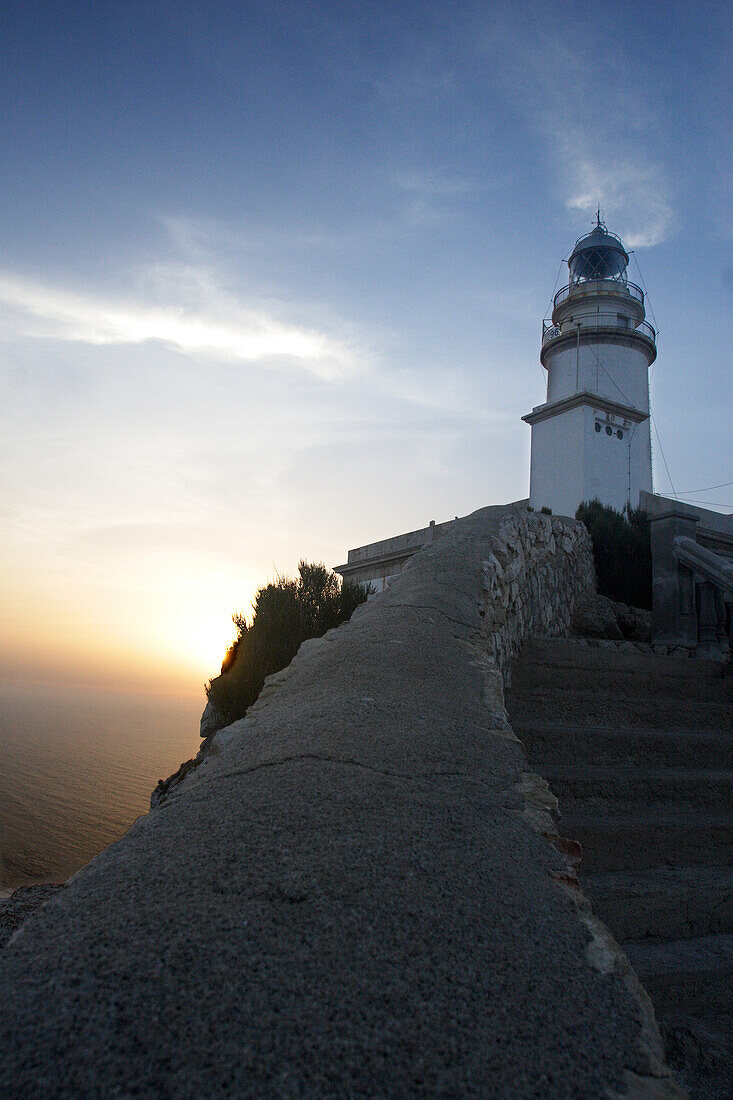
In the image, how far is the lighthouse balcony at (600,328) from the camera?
68.7ft

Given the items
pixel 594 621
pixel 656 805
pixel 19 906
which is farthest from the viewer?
pixel 594 621

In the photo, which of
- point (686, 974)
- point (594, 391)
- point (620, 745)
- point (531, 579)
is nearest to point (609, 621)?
point (531, 579)

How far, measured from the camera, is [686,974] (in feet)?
10.7

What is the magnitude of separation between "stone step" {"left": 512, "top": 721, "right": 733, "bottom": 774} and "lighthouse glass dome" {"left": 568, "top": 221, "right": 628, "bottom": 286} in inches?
841

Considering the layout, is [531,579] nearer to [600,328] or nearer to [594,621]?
[594,621]

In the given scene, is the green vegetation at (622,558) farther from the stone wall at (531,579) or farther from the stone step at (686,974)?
the stone step at (686,974)

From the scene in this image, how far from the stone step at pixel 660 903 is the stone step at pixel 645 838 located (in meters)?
0.11

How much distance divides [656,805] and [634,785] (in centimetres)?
20

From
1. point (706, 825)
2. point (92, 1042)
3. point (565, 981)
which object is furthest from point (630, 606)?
point (92, 1042)

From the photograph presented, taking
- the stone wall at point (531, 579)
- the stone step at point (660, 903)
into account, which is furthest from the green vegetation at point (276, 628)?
the stone step at point (660, 903)

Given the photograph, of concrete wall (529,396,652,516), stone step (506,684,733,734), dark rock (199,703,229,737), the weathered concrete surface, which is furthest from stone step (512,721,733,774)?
concrete wall (529,396,652,516)

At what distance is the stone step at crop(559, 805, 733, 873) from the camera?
402cm

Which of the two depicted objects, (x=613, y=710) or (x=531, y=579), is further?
(x=531, y=579)

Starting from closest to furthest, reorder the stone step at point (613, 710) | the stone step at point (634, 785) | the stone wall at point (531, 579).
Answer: the stone step at point (634, 785) → the stone step at point (613, 710) → the stone wall at point (531, 579)
